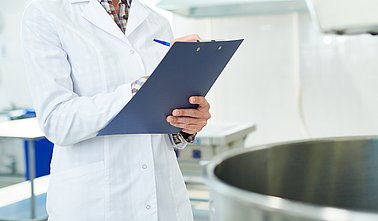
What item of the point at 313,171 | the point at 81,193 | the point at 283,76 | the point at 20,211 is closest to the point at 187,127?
the point at 81,193

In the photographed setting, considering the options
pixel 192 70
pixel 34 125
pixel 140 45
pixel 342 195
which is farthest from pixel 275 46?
pixel 342 195

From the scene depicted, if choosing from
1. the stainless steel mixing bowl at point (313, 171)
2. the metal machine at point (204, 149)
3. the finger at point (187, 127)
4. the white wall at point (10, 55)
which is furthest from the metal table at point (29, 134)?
the stainless steel mixing bowl at point (313, 171)

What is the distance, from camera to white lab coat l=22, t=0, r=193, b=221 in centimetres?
99

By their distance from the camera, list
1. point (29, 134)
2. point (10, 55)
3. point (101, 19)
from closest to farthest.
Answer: point (101, 19), point (29, 134), point (10, 55)

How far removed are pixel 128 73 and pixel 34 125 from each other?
1736 mm

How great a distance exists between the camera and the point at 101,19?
3.61 ft

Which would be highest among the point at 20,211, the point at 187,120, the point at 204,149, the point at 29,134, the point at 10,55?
the point at 10,55

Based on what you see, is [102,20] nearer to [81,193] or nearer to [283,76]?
[81,193]

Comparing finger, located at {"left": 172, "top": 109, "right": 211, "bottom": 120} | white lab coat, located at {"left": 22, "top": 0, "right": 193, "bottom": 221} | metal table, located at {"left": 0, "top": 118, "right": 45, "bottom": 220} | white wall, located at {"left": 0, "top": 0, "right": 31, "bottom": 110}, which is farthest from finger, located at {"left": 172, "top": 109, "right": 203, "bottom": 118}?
white wall, located at {"left": 0, "top": 0, "right": 31, "bottom": 110}

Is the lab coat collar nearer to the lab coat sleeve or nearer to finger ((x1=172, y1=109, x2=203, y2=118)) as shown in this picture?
the lab coat sleeve

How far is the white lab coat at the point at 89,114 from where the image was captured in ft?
3.24

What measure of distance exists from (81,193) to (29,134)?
4.74ft

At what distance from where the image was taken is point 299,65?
3.05 metres

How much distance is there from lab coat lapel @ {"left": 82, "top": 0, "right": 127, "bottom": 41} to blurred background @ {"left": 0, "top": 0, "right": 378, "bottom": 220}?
1771 mm
